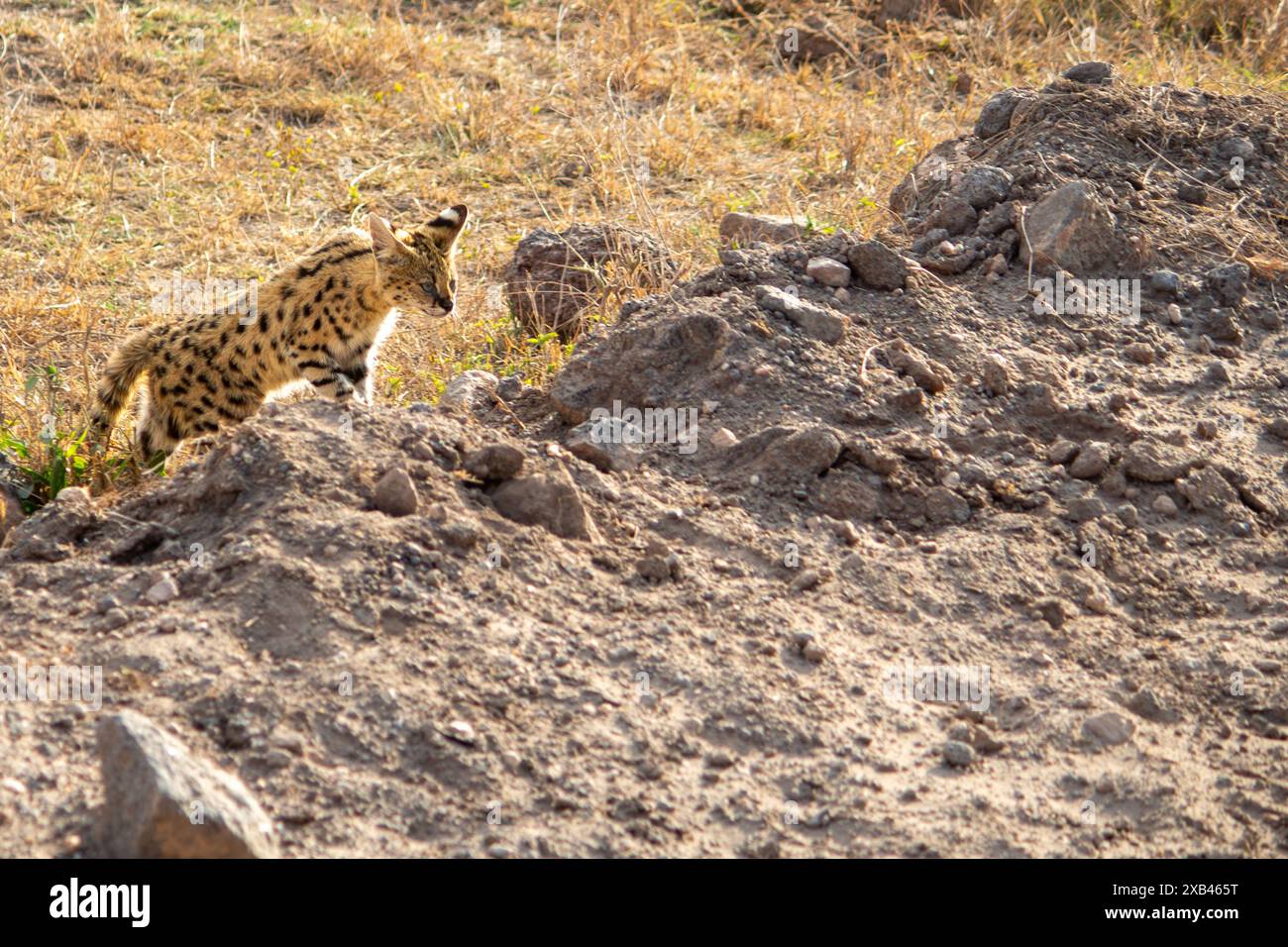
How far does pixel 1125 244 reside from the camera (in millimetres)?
6551

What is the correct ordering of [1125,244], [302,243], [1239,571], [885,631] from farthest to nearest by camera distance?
[302,243]
[1125,244]
[1239,571]
[885,631]

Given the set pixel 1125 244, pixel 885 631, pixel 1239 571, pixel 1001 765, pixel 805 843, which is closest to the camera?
pixel 805 843

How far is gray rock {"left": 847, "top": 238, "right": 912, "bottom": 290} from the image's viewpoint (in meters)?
6.06

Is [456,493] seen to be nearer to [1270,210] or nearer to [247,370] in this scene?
[247,370]

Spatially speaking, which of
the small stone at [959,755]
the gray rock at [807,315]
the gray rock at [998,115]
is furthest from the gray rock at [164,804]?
the gray rock at [998,115]

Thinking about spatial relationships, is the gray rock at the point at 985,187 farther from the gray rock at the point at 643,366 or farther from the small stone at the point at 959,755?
the small stone at the point at 959,755

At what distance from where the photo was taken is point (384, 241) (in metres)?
7.23

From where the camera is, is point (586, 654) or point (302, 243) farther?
point (302, 243)

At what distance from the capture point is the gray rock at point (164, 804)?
337 centimetres

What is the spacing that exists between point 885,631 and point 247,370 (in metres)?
3.74

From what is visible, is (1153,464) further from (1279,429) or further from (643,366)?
(643,366)

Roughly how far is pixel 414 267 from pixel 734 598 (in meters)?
3.32

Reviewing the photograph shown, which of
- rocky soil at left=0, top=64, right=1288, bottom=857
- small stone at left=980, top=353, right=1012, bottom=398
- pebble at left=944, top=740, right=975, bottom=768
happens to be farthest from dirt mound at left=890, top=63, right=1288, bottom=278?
pebble at left=944, top=740, right=975, bottom=768

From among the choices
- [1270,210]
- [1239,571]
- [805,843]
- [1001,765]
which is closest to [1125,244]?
[1270,210]
